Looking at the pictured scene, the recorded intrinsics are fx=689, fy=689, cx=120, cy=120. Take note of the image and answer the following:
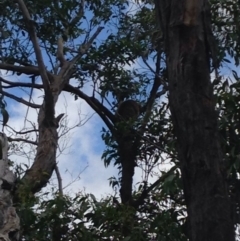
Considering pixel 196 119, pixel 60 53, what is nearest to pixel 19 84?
pixel 60 53

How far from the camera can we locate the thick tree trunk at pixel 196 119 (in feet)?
12.5

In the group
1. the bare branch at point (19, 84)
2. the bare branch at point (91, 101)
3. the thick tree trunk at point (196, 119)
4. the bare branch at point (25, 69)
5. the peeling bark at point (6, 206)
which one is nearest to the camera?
the thick tree trunk at point (196, 119)

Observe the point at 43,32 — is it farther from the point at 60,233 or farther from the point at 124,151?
the point at 60,233

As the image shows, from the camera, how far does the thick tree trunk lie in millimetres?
3805

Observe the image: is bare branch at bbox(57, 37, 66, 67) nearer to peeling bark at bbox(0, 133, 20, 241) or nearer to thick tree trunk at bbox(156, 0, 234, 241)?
peeling bark at bbox(0, 133, 20, 241)

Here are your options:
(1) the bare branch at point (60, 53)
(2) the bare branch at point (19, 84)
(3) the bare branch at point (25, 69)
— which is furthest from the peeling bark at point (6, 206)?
(1) the bare branch at point (60, 53)

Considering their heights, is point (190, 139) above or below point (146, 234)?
below

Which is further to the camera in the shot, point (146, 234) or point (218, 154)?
point (146, 234)

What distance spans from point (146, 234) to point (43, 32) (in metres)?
4.07

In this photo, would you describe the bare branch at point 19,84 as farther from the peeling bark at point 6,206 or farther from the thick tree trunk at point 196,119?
the thick tree trunk at point 196,119

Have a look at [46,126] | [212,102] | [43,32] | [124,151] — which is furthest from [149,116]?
[212,102]

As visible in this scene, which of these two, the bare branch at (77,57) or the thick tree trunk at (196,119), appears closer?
the thick tree trunk at (196,119)

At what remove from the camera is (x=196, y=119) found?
4.07 m

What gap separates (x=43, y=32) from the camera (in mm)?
9562
